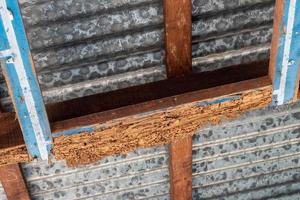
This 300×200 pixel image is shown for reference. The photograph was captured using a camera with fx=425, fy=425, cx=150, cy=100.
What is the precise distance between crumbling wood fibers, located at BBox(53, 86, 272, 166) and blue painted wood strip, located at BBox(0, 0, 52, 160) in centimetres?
8

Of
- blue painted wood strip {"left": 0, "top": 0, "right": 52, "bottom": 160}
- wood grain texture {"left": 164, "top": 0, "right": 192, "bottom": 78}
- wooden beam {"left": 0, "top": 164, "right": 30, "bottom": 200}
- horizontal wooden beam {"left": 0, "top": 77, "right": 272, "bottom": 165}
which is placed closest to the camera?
blue painted wood strip {"left": 0, "top": 0, "right": 52, "bottom": 160}

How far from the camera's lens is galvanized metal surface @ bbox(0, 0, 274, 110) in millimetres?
2082

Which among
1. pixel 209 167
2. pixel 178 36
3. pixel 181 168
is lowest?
pixel 209 167

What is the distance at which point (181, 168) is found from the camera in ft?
9.24

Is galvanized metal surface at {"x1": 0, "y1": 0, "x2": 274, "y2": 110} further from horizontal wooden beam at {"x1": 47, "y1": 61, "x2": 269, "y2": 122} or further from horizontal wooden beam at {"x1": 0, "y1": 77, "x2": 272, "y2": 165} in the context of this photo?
horizontal wooden beam at {"x1": 0, "y1": 77, "x2": 272, "y2": 165}

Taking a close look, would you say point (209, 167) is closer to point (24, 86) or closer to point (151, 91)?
point (151, 91)

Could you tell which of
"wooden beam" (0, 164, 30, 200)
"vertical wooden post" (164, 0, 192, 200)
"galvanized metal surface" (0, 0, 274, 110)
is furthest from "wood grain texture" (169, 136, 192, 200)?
"wooden beam" (0, 164, 30, 200)

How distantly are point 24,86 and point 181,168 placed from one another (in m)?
1.47

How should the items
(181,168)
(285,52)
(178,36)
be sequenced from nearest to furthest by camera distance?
(285,52), (178,36), (181,168)

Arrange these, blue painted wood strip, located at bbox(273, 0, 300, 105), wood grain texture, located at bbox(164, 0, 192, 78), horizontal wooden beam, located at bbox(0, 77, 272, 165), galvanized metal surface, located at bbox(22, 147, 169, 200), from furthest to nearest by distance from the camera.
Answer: galvanized metal surface, located at bbox(22, 147, 169, 200) → wood grain texture, located at bbox(164, 0, 192, 78) → horizontal wooden beam, located at bbox(0, 77, 272, 165) → blue painted wood strip, located at bbox(273, 0, 300, 105)

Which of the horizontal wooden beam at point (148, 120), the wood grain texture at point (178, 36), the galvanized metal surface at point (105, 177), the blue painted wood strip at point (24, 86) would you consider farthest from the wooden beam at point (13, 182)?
the wood grain texture at point (178, 36)

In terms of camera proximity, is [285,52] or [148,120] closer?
[285,52]

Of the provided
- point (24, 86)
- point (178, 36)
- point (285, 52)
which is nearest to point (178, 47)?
point (178, 36)

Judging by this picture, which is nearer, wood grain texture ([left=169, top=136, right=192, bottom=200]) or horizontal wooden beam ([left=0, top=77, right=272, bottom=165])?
horizontal wooden beam ([left=0, top=77, right=272, bottom=165])
